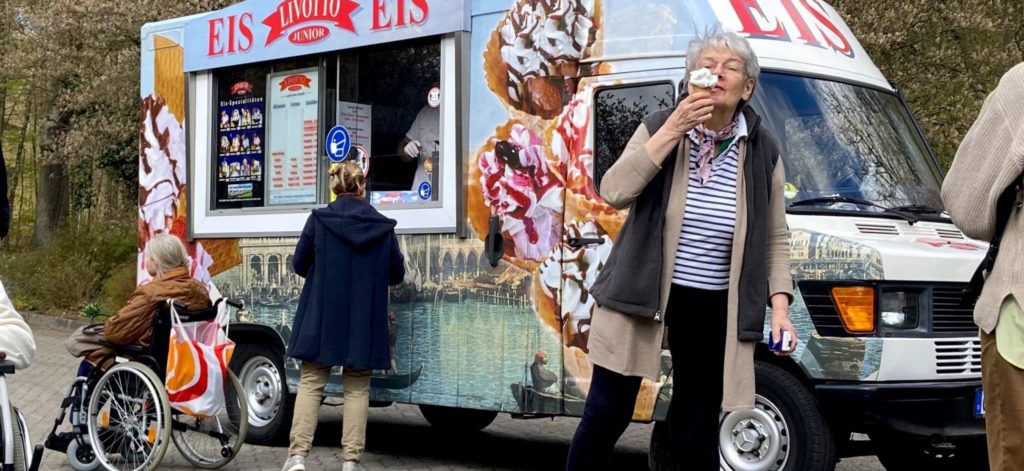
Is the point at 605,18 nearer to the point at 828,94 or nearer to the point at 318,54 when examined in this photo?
the point at 828,94

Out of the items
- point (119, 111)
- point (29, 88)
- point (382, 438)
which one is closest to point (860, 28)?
point (382, 438)

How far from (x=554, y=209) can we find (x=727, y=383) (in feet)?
9.01

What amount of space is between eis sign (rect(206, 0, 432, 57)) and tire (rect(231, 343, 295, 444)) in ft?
6.53

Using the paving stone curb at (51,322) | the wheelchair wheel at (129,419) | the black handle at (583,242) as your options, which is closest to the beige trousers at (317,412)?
the wheelchair wheel at (129,419)

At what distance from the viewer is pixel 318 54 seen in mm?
8758

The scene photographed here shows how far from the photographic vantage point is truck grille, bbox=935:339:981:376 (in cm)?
619

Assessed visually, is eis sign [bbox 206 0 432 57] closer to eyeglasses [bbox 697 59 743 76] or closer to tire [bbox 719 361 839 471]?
tire [bbox 719 361 839 471]

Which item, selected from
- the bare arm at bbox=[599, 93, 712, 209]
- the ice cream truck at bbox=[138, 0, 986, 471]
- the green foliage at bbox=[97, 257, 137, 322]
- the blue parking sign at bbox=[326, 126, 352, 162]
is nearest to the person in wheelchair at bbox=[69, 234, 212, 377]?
the ice cream truck at bbox=[138, 0, 986, 471]

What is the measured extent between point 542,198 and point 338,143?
189 centimetres

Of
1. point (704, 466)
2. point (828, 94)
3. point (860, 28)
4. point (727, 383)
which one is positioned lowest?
point (704, 466)

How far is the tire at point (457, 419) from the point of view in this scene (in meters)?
9.59

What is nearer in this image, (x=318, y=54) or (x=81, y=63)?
(x=318, y=54)

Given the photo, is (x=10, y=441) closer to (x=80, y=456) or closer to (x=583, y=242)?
(x=583, y=242)

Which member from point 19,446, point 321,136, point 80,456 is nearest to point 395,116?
point 321,136
